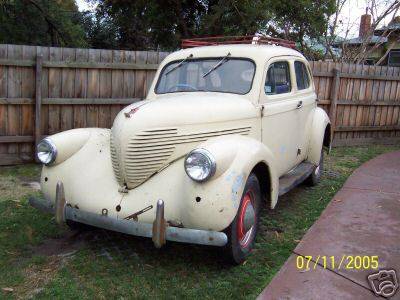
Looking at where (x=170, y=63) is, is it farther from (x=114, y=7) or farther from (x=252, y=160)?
(x=114, y=7)

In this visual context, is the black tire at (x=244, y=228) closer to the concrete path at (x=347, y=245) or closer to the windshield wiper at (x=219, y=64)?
the concrete path at (x=347, y=245)

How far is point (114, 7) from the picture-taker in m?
14.0

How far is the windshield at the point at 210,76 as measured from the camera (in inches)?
189

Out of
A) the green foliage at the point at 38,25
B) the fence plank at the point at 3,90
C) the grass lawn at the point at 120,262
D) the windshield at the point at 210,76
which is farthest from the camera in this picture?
the green foliage at the point at 38,25

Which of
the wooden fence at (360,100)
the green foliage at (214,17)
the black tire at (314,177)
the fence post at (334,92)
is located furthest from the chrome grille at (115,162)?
the green foliage at (214,17)

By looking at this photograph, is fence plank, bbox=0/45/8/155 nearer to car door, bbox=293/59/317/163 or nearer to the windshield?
the windshield

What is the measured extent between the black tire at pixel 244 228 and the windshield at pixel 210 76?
45.5 inches

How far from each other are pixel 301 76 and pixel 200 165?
10.2 feet

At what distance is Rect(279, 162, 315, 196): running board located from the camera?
4.91 m

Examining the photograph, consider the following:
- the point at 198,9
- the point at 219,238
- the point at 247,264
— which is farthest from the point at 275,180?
the point at 198,9

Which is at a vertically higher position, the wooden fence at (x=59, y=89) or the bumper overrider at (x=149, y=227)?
the wooden fence at (x=59, y=89)

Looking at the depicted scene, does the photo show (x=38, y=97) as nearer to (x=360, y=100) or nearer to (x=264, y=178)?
(x=264, y=178)

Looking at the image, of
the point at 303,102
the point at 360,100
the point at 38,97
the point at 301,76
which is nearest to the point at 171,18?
the point at 360,100

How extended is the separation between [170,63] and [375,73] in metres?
6.60
